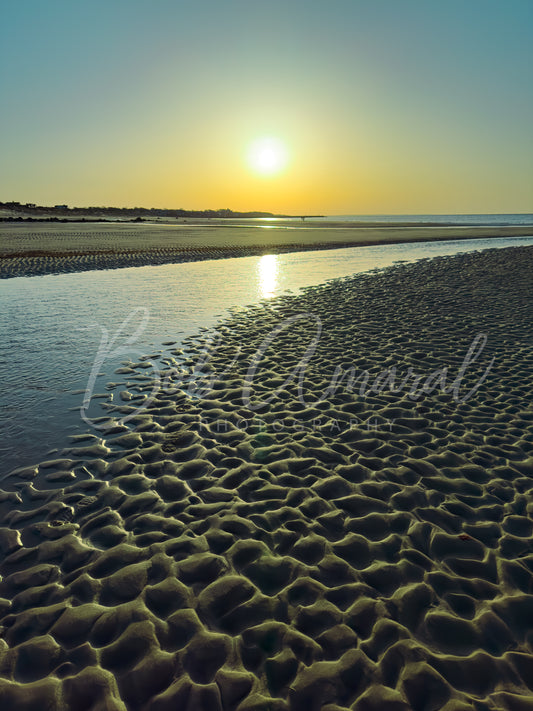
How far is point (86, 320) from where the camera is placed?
15570 millimetres

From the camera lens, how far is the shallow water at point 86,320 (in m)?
7.85

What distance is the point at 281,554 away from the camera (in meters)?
4.55

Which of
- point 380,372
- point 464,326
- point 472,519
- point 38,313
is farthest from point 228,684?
point 38,313

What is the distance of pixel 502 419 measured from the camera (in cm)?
749

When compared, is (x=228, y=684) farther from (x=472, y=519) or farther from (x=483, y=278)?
(x=483, y=278)

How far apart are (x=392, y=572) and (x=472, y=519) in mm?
1496

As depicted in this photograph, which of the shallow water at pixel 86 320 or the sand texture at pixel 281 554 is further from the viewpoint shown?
the shallow water at pixel 86 320

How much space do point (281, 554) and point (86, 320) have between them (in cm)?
1369

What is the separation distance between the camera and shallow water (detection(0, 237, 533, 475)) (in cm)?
785

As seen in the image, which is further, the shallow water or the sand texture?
the shallow water

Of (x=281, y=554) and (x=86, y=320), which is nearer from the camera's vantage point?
(x=281, y=554)

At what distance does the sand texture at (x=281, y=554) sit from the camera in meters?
3.27

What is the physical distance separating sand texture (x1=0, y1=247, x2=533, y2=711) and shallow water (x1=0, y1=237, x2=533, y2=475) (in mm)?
1166

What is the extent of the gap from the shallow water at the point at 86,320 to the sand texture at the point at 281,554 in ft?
3.83
